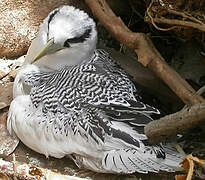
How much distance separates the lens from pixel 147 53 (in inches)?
73.4

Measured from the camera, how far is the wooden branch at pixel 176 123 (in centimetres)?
153

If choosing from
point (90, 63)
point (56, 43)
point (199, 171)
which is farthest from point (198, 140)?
point (56, 43)

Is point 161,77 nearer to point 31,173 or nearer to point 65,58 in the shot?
point 65,58

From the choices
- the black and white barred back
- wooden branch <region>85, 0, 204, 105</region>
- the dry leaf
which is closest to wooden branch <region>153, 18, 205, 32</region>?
wooden branch <region>85, 0, 204, 105</region>

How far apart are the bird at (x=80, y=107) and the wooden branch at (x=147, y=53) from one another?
8 cm

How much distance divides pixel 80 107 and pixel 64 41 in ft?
1.03

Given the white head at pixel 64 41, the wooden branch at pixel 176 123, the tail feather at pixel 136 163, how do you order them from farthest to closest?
the white head at pixel 64 41, the tail feather at pixel 136 163, the wooden branch at pixel 176 123

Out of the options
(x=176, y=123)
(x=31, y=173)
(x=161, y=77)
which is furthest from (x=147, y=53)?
(x=31, y=173)

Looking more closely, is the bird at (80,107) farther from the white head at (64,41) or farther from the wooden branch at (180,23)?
the wooden branch at (180,23)

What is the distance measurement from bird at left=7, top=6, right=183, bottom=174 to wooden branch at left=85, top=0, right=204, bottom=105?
0.25 feet

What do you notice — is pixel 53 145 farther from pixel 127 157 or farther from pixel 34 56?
pixel 34 56

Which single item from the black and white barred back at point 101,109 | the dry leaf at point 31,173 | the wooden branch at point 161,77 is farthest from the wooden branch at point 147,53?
the dry leaf at point 31,173

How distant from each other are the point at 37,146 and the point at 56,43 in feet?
1.32

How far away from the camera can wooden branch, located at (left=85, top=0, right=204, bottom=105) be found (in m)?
Result: 1.76
